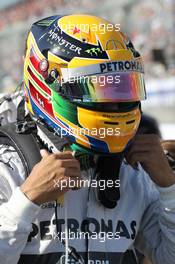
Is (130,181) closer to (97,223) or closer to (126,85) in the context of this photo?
(97,223)

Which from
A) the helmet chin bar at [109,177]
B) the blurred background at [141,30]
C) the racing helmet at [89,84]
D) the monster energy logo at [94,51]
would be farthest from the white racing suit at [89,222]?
the blurred background at [141,30]

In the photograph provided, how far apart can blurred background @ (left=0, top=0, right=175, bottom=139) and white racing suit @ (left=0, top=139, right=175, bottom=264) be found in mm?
9327

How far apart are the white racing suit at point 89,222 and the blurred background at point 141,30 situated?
9.33 meters

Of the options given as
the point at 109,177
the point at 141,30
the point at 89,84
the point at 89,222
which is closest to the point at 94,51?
the point at 89,84

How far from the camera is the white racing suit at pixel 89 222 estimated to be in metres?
1.51

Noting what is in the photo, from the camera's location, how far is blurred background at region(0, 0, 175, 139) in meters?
11.5

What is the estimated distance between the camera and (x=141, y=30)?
12266 mm

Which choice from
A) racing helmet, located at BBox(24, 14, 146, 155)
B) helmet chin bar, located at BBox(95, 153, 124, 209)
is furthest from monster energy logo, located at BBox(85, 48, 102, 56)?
helmet chin bar, located at BBox(95, 153, 124, 209)

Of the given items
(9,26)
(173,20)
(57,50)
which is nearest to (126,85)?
(57,50)

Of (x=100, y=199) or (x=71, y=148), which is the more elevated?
(x=71, y=148)

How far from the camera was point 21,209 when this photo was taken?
1.50 meters

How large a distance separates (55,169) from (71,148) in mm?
220

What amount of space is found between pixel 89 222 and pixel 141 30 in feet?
35.6

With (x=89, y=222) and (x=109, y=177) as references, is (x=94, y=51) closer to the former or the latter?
(x=109, y=177)
